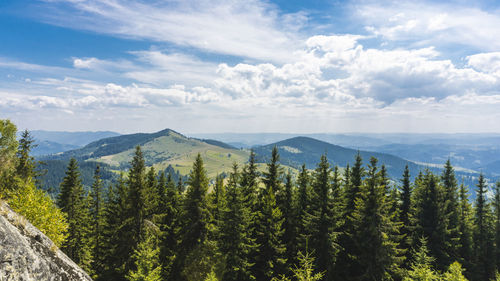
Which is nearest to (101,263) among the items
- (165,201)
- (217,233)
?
(165,201)

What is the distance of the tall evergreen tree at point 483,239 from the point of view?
140ft

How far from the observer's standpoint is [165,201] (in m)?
43.8

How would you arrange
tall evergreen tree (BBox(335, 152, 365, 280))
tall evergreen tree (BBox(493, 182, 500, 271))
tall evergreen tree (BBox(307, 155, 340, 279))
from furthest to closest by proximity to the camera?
1. tall evergreen tree (BBox(493, 182, 500, 271))
2. tall evergreen tree (BBox(335, 152, 365, 280))
3. tall evergreen tree (BBox(307, 155, 340, 279))

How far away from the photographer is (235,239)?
28.3 m

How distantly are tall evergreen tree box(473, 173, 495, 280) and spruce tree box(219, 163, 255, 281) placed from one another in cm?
4114

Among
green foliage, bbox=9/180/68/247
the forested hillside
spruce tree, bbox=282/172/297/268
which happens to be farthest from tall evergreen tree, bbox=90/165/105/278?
spruce tree, bbox=282/172/297/268

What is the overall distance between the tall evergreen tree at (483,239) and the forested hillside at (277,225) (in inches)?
6.6

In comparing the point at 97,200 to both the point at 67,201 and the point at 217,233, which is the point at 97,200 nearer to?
the point at 67,201

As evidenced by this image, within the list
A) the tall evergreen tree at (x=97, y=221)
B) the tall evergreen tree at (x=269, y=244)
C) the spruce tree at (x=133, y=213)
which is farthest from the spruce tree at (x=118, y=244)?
the tall evergreen tree at (x=269, y=244)

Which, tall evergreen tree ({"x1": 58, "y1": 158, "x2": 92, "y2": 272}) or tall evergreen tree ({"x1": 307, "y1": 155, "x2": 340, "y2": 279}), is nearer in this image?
tall evergreen tree ({"x1": 307, "y1": 155, "x2": 340, "y2": 279})

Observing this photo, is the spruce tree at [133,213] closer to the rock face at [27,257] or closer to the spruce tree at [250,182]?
the spruce tree at [250,182]

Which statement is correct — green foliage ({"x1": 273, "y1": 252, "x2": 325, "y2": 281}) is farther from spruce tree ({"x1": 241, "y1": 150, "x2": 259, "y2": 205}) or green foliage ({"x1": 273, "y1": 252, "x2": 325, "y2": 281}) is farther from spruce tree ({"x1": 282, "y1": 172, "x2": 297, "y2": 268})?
spruce tree ({"x1": 241, "y1": 150, "x2": 259, "y2": 205})

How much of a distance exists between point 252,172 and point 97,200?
3471 centimetres

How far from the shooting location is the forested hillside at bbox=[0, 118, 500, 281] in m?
26.9
